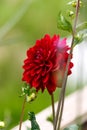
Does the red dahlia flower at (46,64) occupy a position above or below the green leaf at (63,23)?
below

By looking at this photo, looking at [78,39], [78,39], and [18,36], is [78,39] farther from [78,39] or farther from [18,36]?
[18,36]

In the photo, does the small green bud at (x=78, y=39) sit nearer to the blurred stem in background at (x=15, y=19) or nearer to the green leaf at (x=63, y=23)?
the green leaf at (x=63, y=23)

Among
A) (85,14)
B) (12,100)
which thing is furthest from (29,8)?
(85,14)

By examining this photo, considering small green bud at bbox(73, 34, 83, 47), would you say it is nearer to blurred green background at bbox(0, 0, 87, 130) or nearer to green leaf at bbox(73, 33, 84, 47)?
green leaf at bbox(73, 33, 84, 47)

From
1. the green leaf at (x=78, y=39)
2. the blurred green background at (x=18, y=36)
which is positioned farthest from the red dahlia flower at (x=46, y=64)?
the blurred green background at (x=18, y=36)

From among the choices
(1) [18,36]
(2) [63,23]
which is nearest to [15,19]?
(1) [18,36]

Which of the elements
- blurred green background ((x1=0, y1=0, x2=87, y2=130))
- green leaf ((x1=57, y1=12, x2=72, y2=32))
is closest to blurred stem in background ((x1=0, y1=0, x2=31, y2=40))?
blurred green background ((x1=0, y1=0, x2=87, y2=130))

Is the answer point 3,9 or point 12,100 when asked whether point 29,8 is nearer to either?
point 3,9
